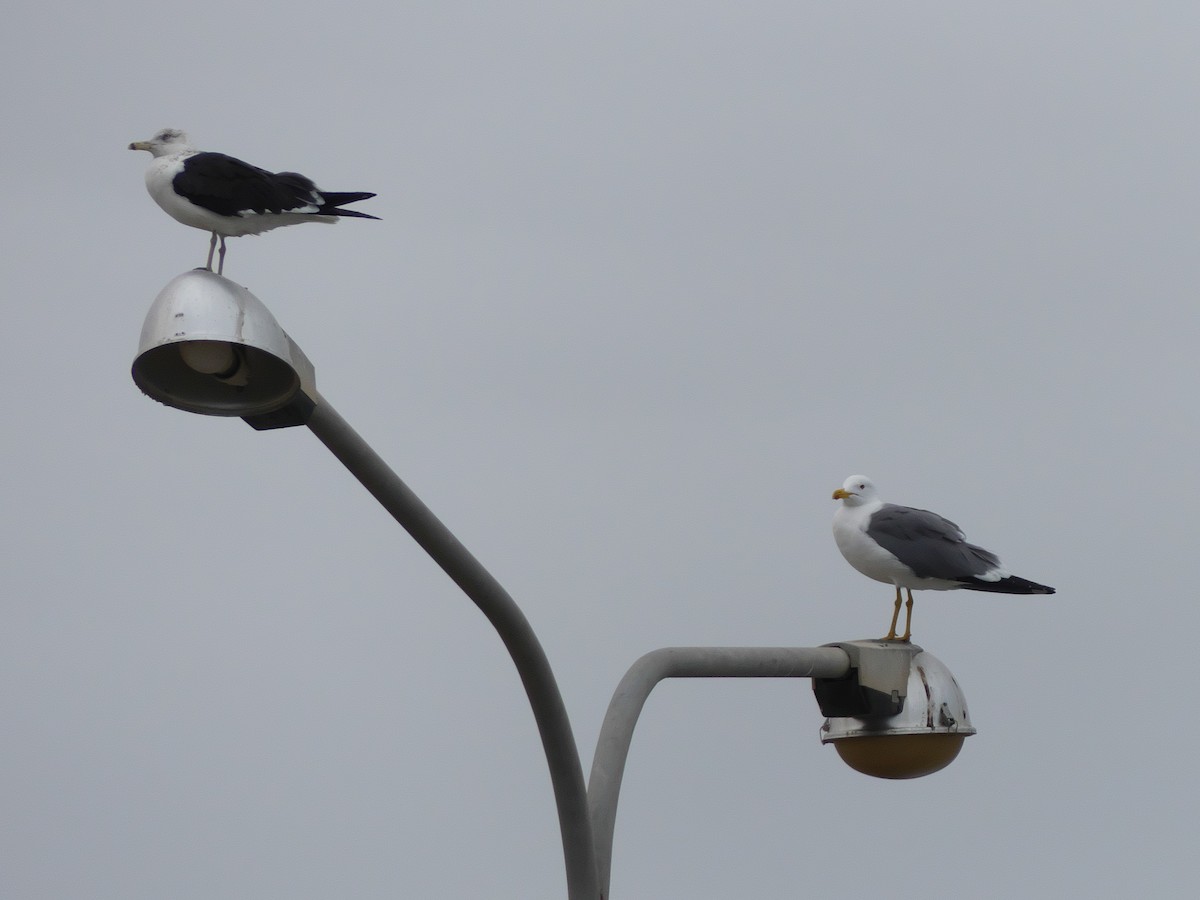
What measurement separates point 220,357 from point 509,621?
1300mm

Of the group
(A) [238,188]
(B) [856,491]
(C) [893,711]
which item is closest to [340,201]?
(A) [238,188]

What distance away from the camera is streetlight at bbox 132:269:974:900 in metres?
4.67

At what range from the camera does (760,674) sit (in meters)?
6.65

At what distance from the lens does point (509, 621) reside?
538 cm

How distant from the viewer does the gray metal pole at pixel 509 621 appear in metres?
4.90

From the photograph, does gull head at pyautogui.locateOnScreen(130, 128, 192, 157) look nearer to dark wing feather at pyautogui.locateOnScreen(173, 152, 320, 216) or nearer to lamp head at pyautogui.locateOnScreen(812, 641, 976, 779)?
dark wing feather at pyautogui.locateOnScreen(173, 152, 320, 216)

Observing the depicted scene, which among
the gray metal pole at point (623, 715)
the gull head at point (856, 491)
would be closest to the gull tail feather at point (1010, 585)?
the gull head at point (856, 491)

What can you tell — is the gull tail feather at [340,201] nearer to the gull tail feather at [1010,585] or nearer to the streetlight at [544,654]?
the streetlight at [544,654]

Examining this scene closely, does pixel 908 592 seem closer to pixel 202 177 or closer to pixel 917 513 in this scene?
pixel 917 513

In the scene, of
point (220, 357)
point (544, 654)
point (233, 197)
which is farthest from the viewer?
point (233, 197)

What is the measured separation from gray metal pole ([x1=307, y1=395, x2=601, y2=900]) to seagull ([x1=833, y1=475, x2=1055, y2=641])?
3622 millimetres

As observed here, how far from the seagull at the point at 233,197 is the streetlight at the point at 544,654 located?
1.66 metres

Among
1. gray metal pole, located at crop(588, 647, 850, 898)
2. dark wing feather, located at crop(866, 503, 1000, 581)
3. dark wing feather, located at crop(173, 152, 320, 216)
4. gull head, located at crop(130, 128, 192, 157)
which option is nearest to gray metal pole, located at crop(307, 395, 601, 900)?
gray metal pole, located at crop(588, 647, 850, 898)

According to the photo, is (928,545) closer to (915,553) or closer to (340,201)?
(915,553)
